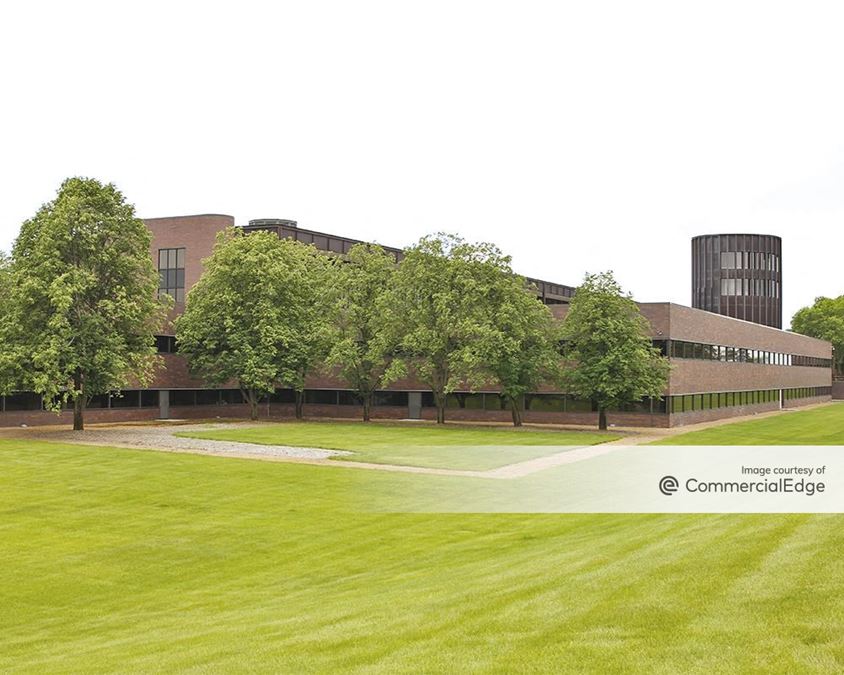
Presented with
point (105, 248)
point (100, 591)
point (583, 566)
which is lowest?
point (100, 591)

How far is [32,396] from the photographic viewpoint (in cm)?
5272

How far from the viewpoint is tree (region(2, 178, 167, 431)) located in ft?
146

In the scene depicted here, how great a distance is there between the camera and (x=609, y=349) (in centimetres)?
5000

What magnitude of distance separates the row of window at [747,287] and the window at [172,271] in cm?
8079

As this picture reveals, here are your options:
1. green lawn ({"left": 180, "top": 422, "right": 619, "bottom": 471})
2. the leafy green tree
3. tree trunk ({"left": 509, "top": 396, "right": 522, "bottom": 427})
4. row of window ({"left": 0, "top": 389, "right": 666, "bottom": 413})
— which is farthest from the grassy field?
tree trunk ({"left": 509, "top": 396, "right": 522, "bottom": 427})

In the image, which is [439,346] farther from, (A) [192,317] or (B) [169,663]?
(B) [169,663]

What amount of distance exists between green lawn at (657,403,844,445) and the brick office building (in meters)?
3.58

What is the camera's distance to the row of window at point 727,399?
57312 millimetres

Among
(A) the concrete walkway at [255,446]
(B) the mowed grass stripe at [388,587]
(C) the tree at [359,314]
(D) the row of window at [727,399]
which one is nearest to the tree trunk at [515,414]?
(A) the concrete walkway at [255,446]

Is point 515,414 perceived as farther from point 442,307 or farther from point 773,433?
point 773,433

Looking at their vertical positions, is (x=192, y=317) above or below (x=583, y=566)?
above

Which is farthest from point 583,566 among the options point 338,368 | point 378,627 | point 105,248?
point 338,368

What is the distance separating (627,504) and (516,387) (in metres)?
29.7

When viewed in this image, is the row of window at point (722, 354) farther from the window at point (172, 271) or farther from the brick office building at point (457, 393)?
the window at point (172, 271)
